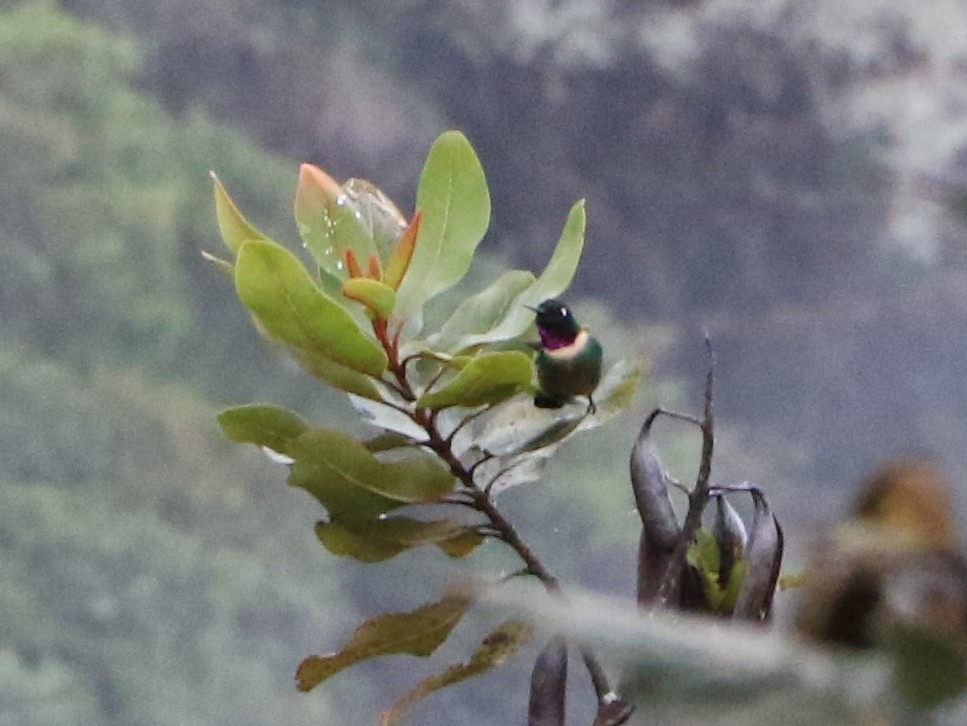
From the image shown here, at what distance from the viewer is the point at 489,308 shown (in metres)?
0.61

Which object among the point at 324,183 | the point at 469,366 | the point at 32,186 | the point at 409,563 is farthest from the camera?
the point at 32,186

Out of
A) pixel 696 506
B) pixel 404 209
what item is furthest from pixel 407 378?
pixel 404 209

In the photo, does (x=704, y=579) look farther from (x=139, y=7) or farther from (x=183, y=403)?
(x=139, y=7)

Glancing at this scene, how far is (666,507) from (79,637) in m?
1.17

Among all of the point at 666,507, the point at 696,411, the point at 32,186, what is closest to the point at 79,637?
the point at 32,186

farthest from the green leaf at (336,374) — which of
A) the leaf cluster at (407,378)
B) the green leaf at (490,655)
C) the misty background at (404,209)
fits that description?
the misty background at (404,209)

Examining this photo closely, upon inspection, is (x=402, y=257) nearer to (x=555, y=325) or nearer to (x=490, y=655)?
(x=555, y=325)

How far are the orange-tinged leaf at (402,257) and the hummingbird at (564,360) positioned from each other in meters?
0.07

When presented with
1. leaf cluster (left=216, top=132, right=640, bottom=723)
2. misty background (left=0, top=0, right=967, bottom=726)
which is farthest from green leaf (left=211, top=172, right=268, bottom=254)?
misty background (left=0, top=0, right=967, bottom=726)

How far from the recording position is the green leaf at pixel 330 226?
0.60 m

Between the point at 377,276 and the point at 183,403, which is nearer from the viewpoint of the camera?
the point at 377,276

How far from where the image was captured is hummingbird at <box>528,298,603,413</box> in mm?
563

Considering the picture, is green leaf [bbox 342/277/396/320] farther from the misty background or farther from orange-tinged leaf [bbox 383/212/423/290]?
the misty background

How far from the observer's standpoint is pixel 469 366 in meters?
0.50
